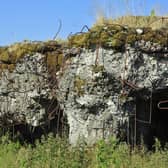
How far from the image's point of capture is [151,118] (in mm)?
8227

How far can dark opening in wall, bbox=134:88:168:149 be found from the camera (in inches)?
299

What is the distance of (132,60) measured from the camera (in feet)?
23.4

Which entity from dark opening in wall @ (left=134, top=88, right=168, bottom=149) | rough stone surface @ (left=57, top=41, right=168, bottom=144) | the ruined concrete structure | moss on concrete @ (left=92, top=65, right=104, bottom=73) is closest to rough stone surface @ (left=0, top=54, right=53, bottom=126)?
the ruined concrete structure

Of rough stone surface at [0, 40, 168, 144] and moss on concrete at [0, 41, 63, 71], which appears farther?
moss on concrete at [0, 41, 63, 71]

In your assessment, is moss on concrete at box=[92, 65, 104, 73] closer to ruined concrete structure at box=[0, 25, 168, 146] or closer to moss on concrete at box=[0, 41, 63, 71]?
ruined concrete structure at box=[0, 25, 168, 146]

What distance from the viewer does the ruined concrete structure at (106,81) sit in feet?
23.5

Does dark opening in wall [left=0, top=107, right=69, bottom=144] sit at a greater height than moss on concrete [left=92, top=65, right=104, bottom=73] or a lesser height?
lesser

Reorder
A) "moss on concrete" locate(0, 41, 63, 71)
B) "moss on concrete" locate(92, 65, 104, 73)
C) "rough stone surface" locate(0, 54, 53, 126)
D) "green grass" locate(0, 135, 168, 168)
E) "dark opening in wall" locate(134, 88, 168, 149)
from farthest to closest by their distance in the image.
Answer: "rough stone surface" locate(0, 54, 53, 126), "moss on concrete" locate(0, 41, 63, 71), "dark opening in wall" locate(134, 88, 168, 149), "moss on concrete" locate(92, 65, 104, 73), "green grass" locate(0, 135, 168, 168)

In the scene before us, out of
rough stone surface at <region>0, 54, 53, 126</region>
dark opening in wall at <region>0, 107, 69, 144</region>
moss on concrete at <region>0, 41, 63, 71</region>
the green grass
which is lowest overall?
the green grass

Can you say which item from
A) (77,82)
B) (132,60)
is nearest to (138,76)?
(132,60)

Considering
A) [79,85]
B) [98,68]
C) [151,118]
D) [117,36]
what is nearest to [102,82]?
[98,68]

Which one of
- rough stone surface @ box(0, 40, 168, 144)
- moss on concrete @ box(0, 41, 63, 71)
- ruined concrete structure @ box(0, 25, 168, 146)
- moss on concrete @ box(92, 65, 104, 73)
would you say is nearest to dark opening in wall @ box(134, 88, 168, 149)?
ruined concrete structure @ box(0, 25, 168, 146)

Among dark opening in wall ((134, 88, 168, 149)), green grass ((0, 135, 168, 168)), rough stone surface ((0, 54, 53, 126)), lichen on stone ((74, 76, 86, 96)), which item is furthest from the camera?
rough stone surface ((0, 54, 53, 126))

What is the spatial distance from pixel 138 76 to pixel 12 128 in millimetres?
2915
